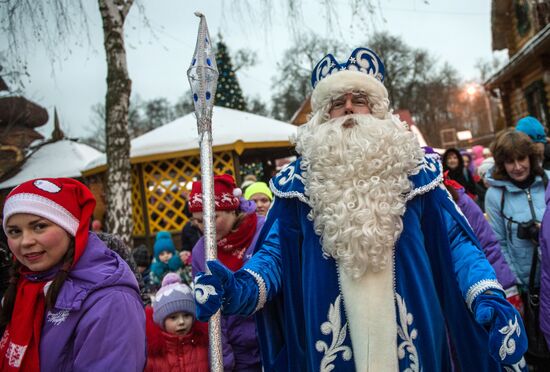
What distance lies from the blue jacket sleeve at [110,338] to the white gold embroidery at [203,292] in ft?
1.37

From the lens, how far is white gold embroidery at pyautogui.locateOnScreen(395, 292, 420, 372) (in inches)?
65.6

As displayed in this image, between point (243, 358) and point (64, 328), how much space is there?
118 cm

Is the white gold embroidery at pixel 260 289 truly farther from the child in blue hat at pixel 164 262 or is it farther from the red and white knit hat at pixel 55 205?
the child in blue hat at pixel 164 262

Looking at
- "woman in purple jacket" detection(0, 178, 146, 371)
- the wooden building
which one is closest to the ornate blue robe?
"woman in purple jacket" detection(0, 178, 146, 371)

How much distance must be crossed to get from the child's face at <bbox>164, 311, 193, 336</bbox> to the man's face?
4.79 ft

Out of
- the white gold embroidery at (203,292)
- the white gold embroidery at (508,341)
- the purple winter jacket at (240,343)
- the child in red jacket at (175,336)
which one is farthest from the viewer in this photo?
the purple winter jacket at (240,343)

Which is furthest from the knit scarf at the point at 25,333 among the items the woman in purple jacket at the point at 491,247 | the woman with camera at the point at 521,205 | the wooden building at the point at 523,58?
the wooden building at the point at 523,58

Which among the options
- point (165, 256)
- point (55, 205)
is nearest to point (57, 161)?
point (165, 256)

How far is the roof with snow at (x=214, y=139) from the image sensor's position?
9.42 meters

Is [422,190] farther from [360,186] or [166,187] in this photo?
[166,187]

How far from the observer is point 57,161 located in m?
18.5

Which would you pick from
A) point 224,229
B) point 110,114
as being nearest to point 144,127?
point 110,114

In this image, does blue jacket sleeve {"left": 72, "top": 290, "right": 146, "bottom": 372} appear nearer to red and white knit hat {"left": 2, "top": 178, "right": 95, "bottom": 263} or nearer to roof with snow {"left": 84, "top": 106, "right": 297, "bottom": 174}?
red and white knit hat {"left": 2, "top": 178, "right": 95, "bottom": 263}

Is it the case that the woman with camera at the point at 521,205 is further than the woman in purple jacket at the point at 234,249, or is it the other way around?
the woman with camera at the point at 521,205
